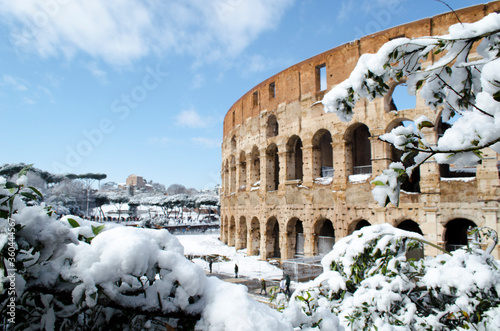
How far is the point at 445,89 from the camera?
2.66 m

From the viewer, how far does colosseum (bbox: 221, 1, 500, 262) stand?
1105 cm

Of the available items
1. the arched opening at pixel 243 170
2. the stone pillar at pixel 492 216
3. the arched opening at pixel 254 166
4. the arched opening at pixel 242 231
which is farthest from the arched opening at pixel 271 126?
the stone pillar at pixel 492 216

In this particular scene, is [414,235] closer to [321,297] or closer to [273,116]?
[321,297]

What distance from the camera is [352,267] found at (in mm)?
3986

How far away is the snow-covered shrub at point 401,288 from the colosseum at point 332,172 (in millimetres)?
8111

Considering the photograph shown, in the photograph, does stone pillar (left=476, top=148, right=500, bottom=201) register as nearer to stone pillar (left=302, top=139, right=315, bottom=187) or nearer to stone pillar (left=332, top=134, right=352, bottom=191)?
stone pillar (left=332, top=134, right=352, bottom=191)

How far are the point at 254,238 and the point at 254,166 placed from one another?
4.09 metres

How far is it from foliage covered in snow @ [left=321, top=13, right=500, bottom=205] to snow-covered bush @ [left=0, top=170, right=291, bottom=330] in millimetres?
1381

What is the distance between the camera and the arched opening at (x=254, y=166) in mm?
18422

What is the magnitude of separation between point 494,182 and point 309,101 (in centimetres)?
769

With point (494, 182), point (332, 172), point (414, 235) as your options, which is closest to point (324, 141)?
point (332, 172)

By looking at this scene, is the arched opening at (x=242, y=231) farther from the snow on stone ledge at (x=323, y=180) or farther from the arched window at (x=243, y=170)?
the snow on stone ledge at (x=323, y=180)

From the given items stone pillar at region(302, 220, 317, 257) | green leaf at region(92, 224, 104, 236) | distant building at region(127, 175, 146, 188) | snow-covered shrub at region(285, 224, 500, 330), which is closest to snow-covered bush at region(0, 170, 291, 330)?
green leaf at region(92, 224, 104, 236)

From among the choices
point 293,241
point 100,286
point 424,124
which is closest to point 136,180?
point 293,241
